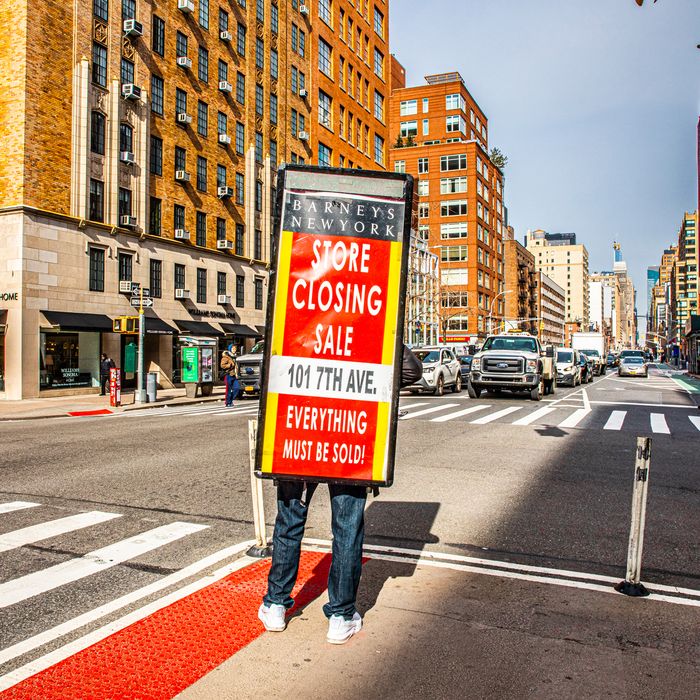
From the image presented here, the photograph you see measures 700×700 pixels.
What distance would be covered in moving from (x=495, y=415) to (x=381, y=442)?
14282 millimetres

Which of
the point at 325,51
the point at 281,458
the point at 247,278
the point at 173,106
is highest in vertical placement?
the point at 325,51

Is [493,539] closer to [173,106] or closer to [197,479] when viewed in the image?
[197,479]

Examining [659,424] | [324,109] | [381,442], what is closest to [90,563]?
[381,442]

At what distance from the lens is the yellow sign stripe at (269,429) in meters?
4.12

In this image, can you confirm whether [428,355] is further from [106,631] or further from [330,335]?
[106,631]

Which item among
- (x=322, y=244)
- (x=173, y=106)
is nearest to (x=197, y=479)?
(x=322, y=244)

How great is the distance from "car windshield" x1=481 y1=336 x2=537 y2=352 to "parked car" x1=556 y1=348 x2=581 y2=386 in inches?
394

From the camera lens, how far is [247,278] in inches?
1622

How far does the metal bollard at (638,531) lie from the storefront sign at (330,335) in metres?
1.92

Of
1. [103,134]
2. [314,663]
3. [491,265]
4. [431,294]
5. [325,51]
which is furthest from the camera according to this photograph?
[491,265]

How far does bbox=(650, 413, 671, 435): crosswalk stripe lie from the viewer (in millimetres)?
14750

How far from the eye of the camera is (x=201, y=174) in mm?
36750

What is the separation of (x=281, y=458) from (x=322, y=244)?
4.44 feet

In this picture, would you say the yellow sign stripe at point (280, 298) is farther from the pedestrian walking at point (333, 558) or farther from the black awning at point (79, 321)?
the black awning at point (79, 321)
